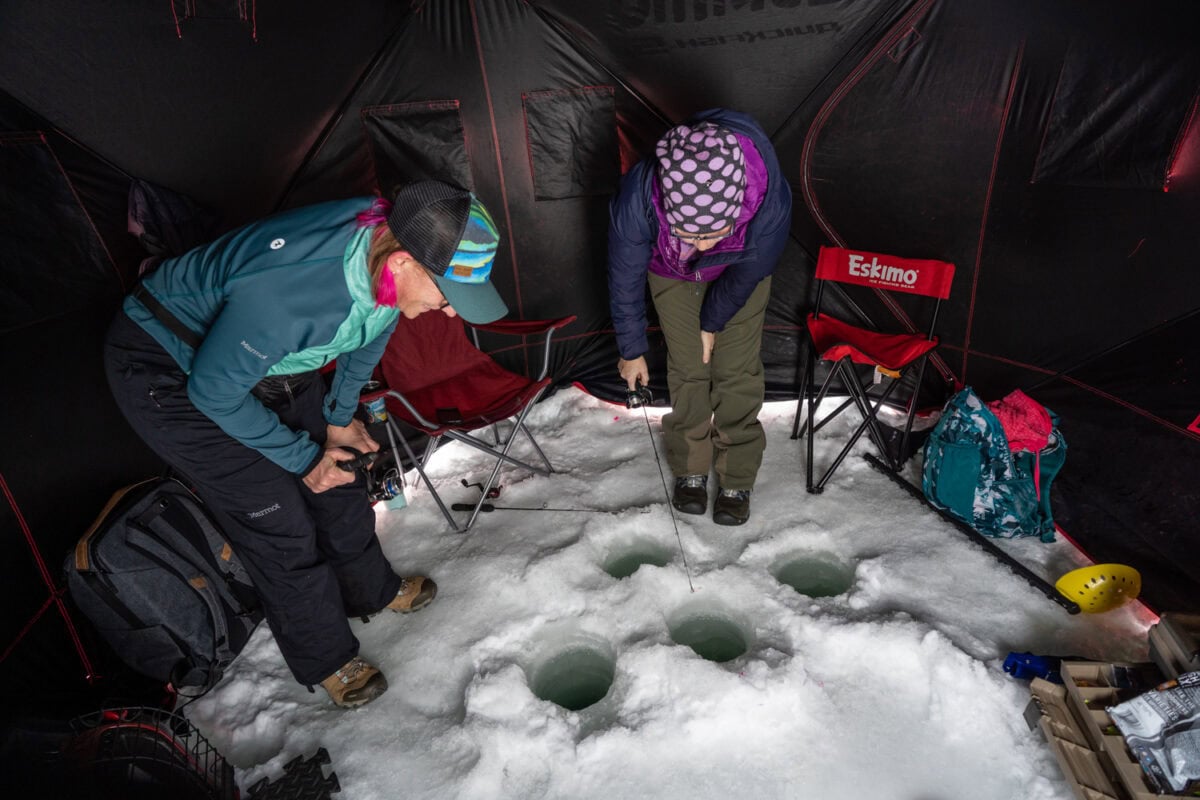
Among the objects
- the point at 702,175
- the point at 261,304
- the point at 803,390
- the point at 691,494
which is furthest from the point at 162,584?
the point at 803,390

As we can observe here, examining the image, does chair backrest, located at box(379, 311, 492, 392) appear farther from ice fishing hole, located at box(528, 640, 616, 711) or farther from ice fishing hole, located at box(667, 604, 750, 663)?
ice fishing hole, located at box(667, 604, 750, 663)

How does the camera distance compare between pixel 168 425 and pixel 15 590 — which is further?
pixel 15 590

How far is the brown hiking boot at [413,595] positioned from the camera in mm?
2404

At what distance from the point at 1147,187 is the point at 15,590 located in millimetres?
3701

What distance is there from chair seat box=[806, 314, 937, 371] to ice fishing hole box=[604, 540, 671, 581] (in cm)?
107

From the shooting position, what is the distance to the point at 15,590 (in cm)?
182

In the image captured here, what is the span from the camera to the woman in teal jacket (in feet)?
4.77

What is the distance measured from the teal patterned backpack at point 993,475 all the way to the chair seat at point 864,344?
0.29 meters

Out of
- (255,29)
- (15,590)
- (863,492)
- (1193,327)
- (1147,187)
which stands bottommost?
(863,492)

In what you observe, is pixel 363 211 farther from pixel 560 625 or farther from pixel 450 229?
pixel 560 625

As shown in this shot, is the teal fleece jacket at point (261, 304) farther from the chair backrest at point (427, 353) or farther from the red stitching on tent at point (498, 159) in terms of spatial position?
the red stitching on tent at point (498, 159)

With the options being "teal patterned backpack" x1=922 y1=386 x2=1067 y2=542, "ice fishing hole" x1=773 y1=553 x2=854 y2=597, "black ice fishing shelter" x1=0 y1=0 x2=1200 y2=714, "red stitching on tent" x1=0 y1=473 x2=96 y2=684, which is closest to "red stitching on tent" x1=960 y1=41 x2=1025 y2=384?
"black ice fishing shelter" x1=0 y1=0 x2=1200 y2=714

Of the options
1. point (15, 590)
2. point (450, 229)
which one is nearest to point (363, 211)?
point (450, 229)

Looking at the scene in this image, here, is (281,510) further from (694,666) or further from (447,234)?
(694,666)
